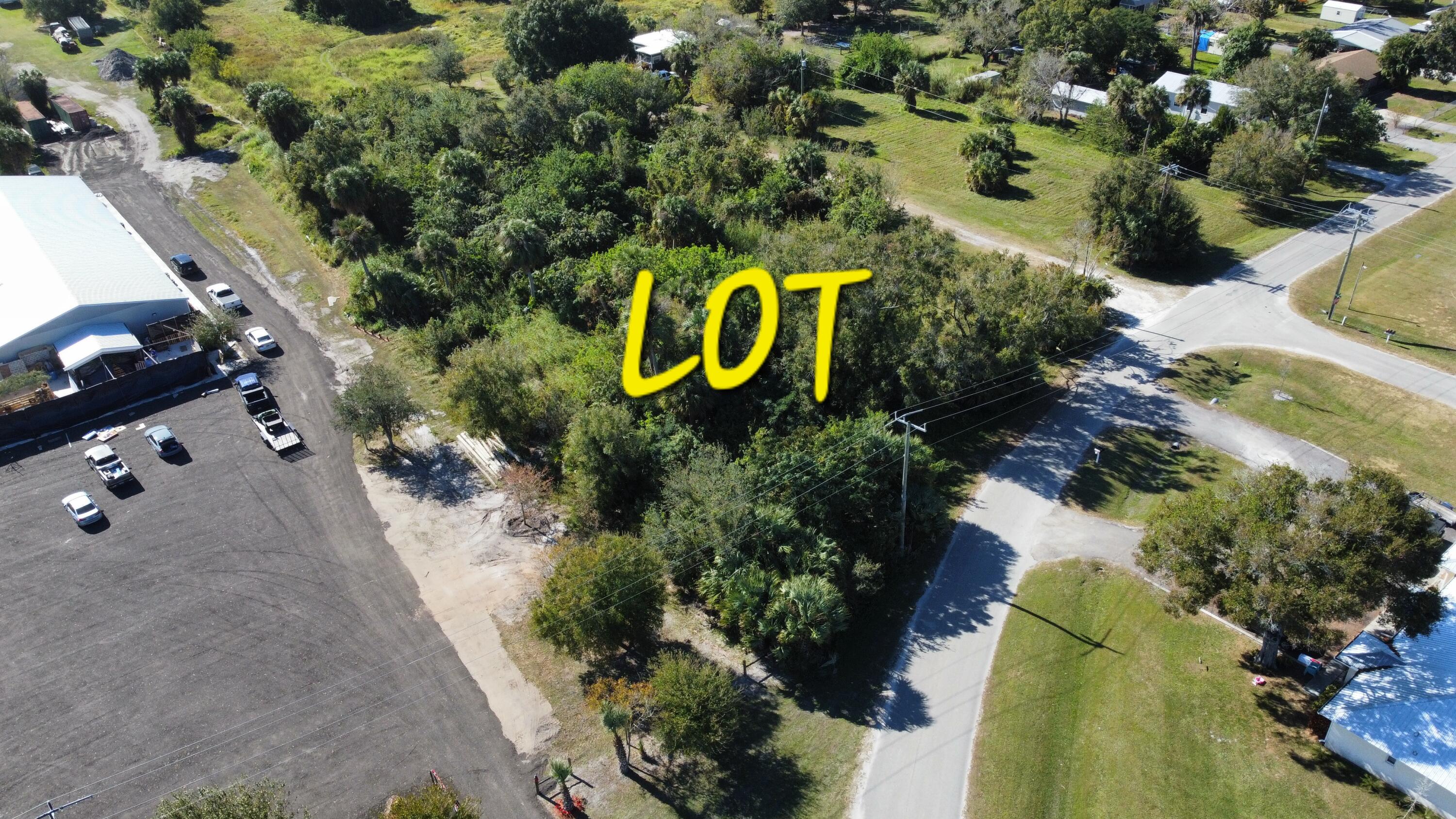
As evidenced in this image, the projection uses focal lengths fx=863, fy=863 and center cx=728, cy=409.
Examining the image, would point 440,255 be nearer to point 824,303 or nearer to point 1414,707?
point 824,303

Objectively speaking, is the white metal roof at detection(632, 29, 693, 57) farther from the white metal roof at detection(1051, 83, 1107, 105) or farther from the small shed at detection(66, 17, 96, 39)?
the small shed at detection(66, 17, 96, 39)

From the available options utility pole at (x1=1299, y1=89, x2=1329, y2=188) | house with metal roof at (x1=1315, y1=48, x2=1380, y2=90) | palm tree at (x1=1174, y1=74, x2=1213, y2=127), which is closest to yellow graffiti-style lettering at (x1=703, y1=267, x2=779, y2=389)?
palm tree at (x1=1174, y1=74, x2=1213, y2=127)

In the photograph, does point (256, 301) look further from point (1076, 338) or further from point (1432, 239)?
point (1432, 239)

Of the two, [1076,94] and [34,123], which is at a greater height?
[1076,94]

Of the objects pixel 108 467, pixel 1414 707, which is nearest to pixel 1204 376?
pixel 1414 707

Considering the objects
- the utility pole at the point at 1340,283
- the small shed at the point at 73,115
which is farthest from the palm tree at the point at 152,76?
the utility pole at the point at 1340,283

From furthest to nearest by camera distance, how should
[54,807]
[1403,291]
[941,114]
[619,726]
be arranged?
1. [941,114]
2. [1403,291]
3. [54,807]
4. [619,726]
